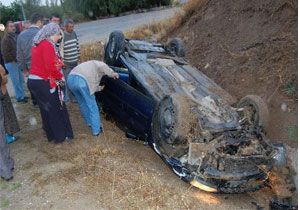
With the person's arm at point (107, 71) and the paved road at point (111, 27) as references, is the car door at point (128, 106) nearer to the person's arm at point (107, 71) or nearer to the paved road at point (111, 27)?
the person's arm at point (107, 71)

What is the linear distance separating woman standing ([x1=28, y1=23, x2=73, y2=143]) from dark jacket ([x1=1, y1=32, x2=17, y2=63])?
2732mm

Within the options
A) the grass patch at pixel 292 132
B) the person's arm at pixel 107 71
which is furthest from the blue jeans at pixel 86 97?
the grass patch at pixel 292 132

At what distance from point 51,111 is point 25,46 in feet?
6.58

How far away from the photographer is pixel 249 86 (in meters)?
7.51

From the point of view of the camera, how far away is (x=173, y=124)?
5156 millimetres

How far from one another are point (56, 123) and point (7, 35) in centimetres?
309

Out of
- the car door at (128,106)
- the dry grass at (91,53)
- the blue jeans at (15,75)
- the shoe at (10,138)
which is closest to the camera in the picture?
the car door at (128,106)

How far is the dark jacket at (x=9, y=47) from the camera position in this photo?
8305 millimetres

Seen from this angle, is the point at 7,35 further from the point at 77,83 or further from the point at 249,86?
the point at 249,86

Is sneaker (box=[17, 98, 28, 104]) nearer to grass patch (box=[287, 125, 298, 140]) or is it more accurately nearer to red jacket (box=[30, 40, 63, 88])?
red jacket (box=[30, 40, 63, 88])

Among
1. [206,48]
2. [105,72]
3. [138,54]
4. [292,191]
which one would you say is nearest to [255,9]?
[206,48]

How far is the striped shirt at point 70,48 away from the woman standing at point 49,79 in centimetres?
198

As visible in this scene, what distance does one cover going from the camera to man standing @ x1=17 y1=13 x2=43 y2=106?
24.4 ft

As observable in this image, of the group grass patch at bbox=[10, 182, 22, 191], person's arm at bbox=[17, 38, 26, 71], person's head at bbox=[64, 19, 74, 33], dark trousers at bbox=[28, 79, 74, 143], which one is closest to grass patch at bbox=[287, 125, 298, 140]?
dark trousers at bbox=[28, 79, 74, 143]
